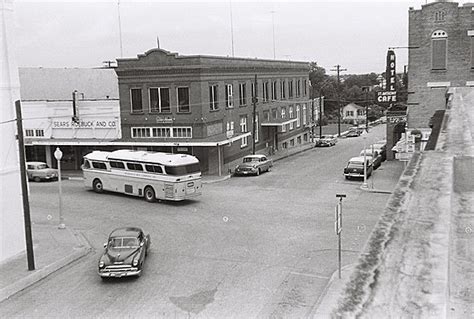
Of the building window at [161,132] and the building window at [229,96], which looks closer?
the building window at [161,132]

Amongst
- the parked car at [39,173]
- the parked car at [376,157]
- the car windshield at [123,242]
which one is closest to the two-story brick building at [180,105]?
the parked car at [39,173]

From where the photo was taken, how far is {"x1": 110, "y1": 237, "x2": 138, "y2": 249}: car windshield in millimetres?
17594

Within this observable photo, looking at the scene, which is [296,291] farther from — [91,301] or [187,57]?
[187,57]

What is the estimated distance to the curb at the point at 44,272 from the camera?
15792 mm

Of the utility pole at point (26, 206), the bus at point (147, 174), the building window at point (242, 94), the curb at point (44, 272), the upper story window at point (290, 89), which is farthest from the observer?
the upper story window at point (290, 89)

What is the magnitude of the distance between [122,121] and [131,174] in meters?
12.9

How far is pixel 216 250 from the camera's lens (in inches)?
772

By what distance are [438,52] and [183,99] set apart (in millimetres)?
18320

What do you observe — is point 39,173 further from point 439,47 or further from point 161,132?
point 439,47

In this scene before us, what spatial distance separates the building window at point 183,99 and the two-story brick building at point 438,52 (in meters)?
16.0

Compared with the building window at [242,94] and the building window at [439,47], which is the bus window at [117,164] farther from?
the building window at [439,47]

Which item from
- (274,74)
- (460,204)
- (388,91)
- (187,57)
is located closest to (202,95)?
(187,57)

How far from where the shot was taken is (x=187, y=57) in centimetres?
3984

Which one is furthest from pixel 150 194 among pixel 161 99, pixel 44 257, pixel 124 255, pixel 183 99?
pixel 161 99
